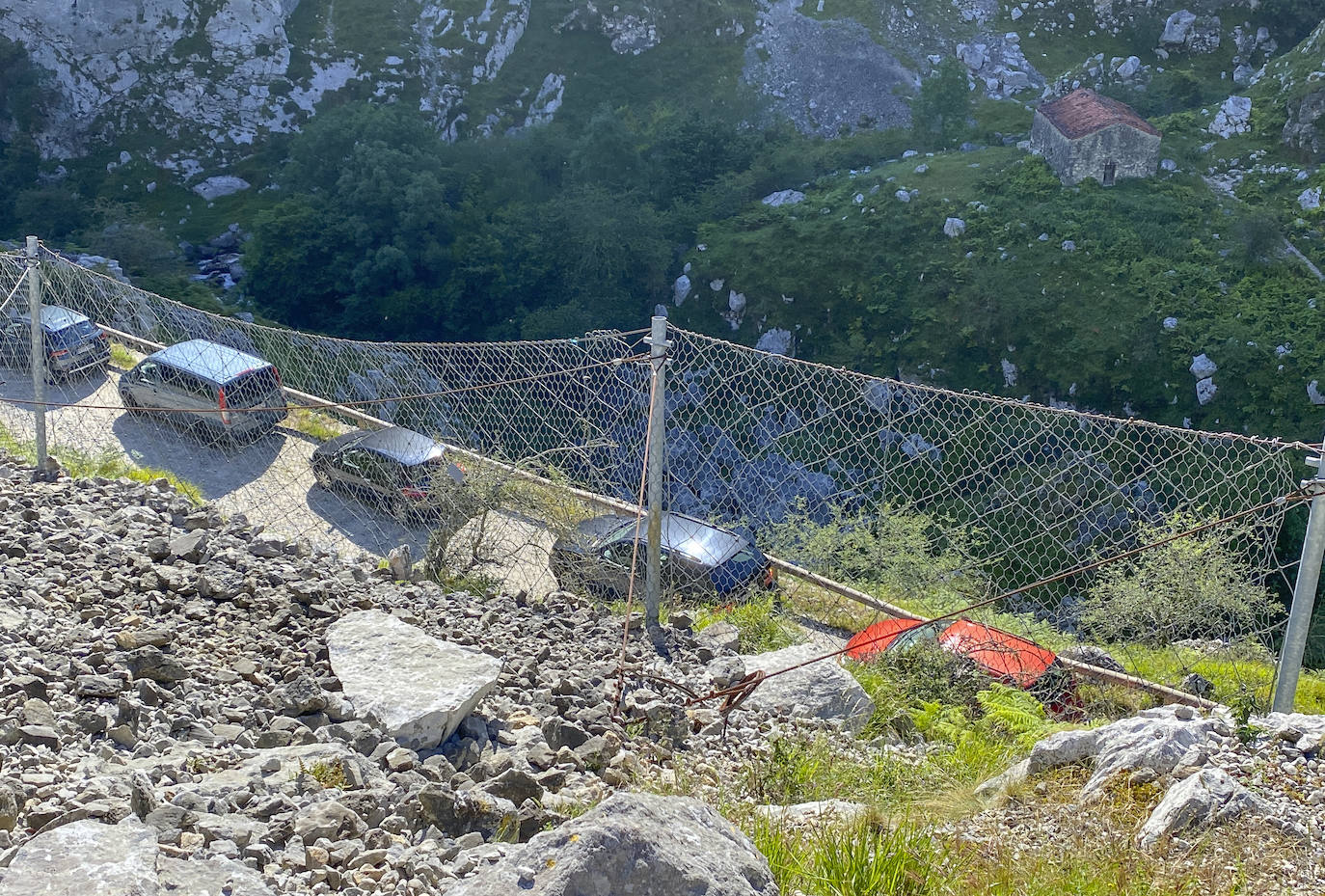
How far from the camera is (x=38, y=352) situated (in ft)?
27.7

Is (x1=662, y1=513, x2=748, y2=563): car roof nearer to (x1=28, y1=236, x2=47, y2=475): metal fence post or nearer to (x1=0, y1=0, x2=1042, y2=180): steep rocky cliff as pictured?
(x1=28, y1=236, x2=47, y2=475): metal fence post

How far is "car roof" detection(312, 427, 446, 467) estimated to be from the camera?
892 cm

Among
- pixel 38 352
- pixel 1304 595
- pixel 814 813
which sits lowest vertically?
pixel 814 813

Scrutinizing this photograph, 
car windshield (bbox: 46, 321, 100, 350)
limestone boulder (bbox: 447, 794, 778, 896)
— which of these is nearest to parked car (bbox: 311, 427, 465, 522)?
car windshield (bbox: 46, 321, 100, 350)

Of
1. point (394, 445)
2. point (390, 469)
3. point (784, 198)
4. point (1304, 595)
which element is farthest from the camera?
point (784, 198)

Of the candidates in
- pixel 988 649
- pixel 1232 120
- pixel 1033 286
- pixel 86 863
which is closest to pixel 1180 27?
pixel 1232 120

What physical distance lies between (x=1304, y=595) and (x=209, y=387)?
10233mm

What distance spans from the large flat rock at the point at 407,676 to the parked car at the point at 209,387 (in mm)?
5794

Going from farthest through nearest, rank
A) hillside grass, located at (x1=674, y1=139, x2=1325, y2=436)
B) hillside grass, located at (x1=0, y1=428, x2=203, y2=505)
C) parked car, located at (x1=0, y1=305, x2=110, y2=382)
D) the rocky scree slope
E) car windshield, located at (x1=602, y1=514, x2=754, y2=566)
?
hillside grass, located at (x1=674, y1=139, x2=1325, y2=436)
parked car, located at (x1=0, y1=305, x2=110, y2=382)
hillside grass, located at (x1=0, y1=428, x2=203, y2=505)
car windshield, located at (x1=602, y1=514, x2=754, y2=566)
the rocky scree slope

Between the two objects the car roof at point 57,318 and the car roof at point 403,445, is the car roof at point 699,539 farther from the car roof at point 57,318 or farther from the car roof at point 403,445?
the car roof at point 57,318

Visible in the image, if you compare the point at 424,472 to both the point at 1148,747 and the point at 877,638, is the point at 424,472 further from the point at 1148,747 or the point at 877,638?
the point at 1148,747

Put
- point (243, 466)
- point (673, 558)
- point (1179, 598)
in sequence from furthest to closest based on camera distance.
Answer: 1. point (243, 466)
2. point (1179, 598)
3. point (673, 558)

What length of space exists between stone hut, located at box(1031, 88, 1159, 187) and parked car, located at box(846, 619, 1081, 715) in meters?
28.1

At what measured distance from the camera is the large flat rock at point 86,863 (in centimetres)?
286
